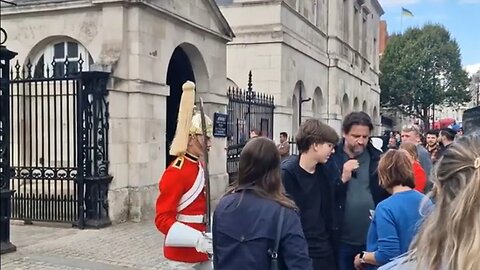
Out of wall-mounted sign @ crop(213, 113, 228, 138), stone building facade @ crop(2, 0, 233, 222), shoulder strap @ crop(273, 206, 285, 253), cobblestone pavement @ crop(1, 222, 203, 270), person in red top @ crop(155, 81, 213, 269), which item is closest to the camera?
shoulder strap @ crop(273, 206, 285, 253)

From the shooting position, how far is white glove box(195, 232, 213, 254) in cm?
414

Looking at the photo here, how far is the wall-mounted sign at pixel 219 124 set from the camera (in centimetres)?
1307

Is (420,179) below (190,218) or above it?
above

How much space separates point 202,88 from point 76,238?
5.59 metres

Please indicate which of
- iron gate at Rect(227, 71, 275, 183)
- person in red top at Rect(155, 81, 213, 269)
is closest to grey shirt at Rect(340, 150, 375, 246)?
person in red top at Rect(155, 81, 213, 269)

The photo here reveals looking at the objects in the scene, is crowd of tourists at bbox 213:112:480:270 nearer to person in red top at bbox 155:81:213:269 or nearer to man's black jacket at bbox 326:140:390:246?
man's black jacket at bbox 326:140:390:246


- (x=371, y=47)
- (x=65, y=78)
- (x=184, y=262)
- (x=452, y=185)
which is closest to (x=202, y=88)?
(x=65, y=78)

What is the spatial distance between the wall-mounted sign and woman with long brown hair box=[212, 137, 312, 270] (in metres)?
9.69

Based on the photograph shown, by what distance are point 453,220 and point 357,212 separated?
3.05 metres

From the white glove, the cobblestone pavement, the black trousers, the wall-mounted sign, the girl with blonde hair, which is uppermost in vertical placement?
the wall-mounted sign

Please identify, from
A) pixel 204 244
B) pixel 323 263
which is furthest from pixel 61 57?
pixel 323 263

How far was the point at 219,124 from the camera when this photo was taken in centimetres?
1321

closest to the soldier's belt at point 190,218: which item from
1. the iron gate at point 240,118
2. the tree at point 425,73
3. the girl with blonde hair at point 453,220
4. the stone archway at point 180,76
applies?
the girl with blonde hair at point 453,220

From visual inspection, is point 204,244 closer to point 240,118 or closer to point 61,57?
point 61,57
